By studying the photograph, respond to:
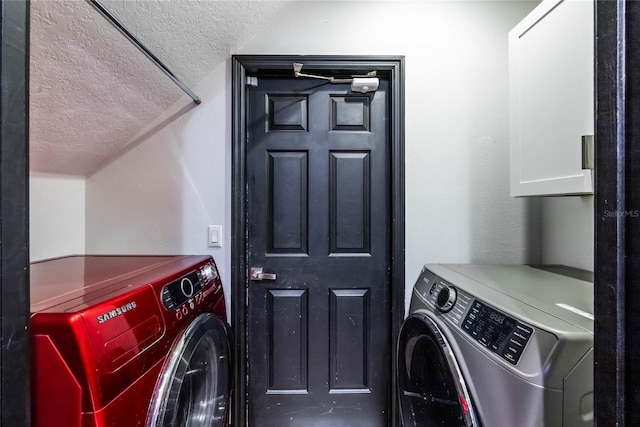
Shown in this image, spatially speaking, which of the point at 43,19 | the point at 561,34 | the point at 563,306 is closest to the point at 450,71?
the point at 561,34

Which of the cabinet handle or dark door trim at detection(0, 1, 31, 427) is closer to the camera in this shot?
dark door trim at detection(0, 1, 31, 427)

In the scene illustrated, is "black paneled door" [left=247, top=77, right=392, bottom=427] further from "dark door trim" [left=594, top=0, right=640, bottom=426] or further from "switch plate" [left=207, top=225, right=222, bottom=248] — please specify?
"dark door trim" [left=594, top=0, right=640, bottom=426]

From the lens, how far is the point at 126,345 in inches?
30.6

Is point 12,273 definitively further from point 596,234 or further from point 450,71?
point 450,71

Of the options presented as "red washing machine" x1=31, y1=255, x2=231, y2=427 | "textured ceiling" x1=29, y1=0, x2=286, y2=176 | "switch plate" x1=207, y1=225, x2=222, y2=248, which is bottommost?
"red washing machine" x1=31, y1=255, x2=231, y2=427

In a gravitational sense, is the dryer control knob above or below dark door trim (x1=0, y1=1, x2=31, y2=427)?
below

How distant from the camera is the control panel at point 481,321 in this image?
2.54ft

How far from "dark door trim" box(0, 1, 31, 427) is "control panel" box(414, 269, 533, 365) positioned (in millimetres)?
969

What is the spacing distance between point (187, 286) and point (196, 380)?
34 cm

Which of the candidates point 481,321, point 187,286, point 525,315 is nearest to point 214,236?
point 187,286

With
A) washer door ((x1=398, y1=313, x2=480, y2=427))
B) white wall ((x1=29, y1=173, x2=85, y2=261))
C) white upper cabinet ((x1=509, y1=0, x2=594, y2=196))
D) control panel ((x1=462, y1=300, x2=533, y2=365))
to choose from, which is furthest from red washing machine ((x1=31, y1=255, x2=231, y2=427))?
white upper cabinet ((x1=509, y1=0, x2=594, y2=196))

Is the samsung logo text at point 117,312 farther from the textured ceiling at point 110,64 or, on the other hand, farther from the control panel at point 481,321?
the control panel at point 481,321

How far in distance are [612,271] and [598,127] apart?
0.63 ft

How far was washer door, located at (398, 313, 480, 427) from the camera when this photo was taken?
2.92 ft
